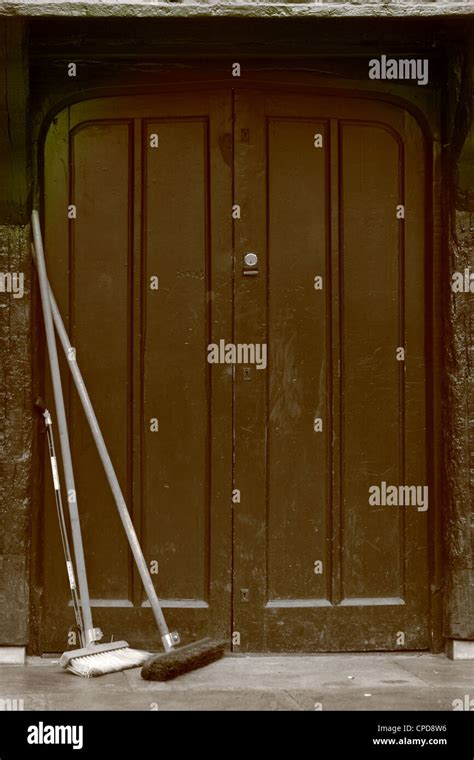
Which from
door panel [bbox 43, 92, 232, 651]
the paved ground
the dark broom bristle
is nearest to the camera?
the paved ground

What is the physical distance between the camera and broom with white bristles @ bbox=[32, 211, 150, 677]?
5.08 m

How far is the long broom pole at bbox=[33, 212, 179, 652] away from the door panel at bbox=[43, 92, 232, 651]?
0.13m

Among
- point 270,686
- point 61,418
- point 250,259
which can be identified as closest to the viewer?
point 270,686

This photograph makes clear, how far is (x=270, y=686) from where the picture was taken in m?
4.95

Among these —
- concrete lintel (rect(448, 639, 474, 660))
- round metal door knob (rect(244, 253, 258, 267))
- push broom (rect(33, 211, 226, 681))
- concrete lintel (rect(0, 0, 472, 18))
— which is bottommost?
concrete lintel (rect(448, 639, 474, 660))

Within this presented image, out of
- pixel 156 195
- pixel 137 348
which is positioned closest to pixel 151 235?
pixel 156 195

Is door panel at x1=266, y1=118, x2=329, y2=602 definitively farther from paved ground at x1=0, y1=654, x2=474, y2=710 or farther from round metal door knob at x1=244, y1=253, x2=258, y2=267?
paved ground at x1=0, y1=654, x2=474, y2=710

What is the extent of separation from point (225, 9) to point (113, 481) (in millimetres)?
2109

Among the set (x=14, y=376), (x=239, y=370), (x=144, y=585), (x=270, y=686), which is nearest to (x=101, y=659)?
(x=144, y=585)

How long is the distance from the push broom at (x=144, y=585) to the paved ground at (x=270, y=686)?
0.22 feet

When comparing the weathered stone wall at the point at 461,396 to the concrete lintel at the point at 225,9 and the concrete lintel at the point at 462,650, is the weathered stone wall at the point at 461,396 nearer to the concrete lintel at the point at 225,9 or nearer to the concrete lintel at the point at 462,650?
the concrete lintel at the point at 462,650

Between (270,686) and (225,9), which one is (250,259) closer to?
(225,9)

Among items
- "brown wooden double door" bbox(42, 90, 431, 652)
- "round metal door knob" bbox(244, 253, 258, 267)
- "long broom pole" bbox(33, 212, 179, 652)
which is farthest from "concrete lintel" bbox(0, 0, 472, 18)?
"long broom pole" bbox(33, 212, 179, 652)
